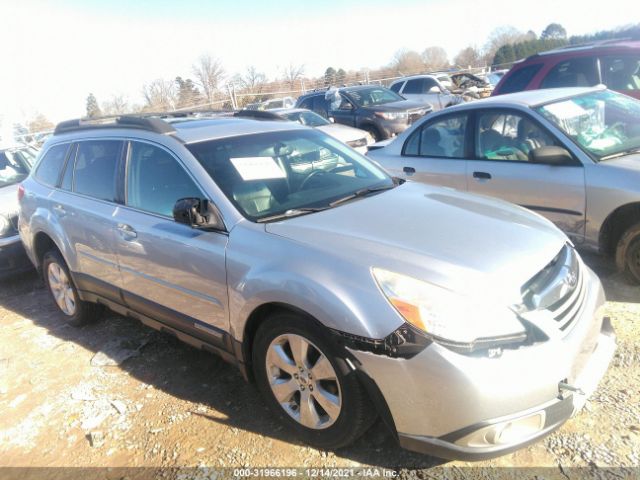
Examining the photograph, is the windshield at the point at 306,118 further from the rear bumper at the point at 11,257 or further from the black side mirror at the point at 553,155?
the black side mirror at the point at 553,155

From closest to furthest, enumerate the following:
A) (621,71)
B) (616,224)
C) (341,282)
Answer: (341,282) → (616,224) → (621,71)

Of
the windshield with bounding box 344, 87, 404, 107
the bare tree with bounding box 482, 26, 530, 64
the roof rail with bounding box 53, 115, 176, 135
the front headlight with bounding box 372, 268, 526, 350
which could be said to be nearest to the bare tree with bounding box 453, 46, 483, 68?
the bare tree with bounding box 482, 26, 530, 64

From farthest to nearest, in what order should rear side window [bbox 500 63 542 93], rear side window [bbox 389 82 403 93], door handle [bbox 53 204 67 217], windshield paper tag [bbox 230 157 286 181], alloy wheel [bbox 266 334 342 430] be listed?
rear side window [bbox 389 82 403 93] < rear side window [bbox 500 63 542 93] < door handle [bbox 53 204 67 217] < windshield paper tag [bbox 230 157 286 181] < alloy wheel [bbox 266 334 342 430]

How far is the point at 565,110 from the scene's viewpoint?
448 centimetres

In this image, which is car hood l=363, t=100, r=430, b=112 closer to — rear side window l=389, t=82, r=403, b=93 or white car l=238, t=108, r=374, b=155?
white car l=238, t=108, r=374, b=155

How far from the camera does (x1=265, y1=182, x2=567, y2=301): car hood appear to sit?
2262 millimetres

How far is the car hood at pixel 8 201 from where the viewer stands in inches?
235

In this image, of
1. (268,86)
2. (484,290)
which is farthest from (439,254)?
(268,86)

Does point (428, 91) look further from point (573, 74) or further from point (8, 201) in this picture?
point (8, 201)

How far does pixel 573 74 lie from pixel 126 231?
6.63m

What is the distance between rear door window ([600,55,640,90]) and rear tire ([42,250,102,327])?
23.4ft

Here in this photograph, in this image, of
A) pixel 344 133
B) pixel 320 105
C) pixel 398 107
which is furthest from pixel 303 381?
pixel 320 105

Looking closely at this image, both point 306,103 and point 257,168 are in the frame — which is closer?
point 257,168

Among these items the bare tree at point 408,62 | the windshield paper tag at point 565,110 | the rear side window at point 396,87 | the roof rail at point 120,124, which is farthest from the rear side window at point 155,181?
the bare tree at point 408,62
